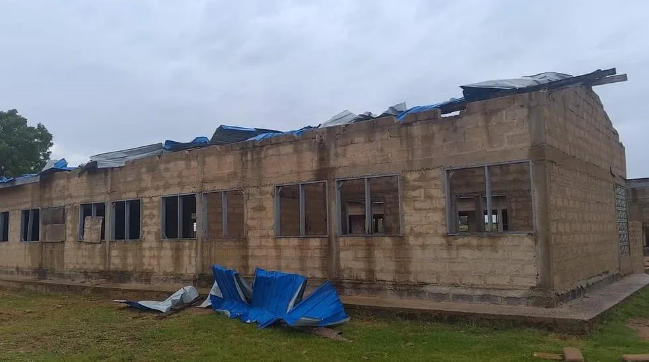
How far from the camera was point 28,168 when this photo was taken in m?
27.4

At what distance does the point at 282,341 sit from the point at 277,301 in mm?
1381

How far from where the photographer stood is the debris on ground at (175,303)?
1088 cm

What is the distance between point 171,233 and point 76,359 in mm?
7336

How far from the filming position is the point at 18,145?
26859 millimetres

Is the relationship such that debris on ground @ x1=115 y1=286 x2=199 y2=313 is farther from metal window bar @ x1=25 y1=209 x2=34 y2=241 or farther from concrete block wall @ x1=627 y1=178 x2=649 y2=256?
concrete block wall @ x1=627 y1=178 x2=649 y2=256

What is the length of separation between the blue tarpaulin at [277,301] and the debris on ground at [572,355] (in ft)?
11.7

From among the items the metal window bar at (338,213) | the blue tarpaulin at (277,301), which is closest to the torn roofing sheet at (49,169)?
the blue tarpaulin at (277,301)

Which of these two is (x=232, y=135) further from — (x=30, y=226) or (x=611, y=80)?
(x=30, y=226)

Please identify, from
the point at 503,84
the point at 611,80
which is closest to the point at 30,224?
the point at 503,84

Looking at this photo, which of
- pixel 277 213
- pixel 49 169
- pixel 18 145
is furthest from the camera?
pixel 18 145

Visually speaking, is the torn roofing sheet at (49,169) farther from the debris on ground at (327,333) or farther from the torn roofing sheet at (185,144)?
the debris on ground at (327,333)

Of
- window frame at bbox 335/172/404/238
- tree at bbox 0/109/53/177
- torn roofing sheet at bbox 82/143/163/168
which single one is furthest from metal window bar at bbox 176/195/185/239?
tree at bbox 0/109/53/177

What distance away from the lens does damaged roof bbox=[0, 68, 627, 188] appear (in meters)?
9.38

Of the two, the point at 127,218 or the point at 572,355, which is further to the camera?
the point at 127,218
